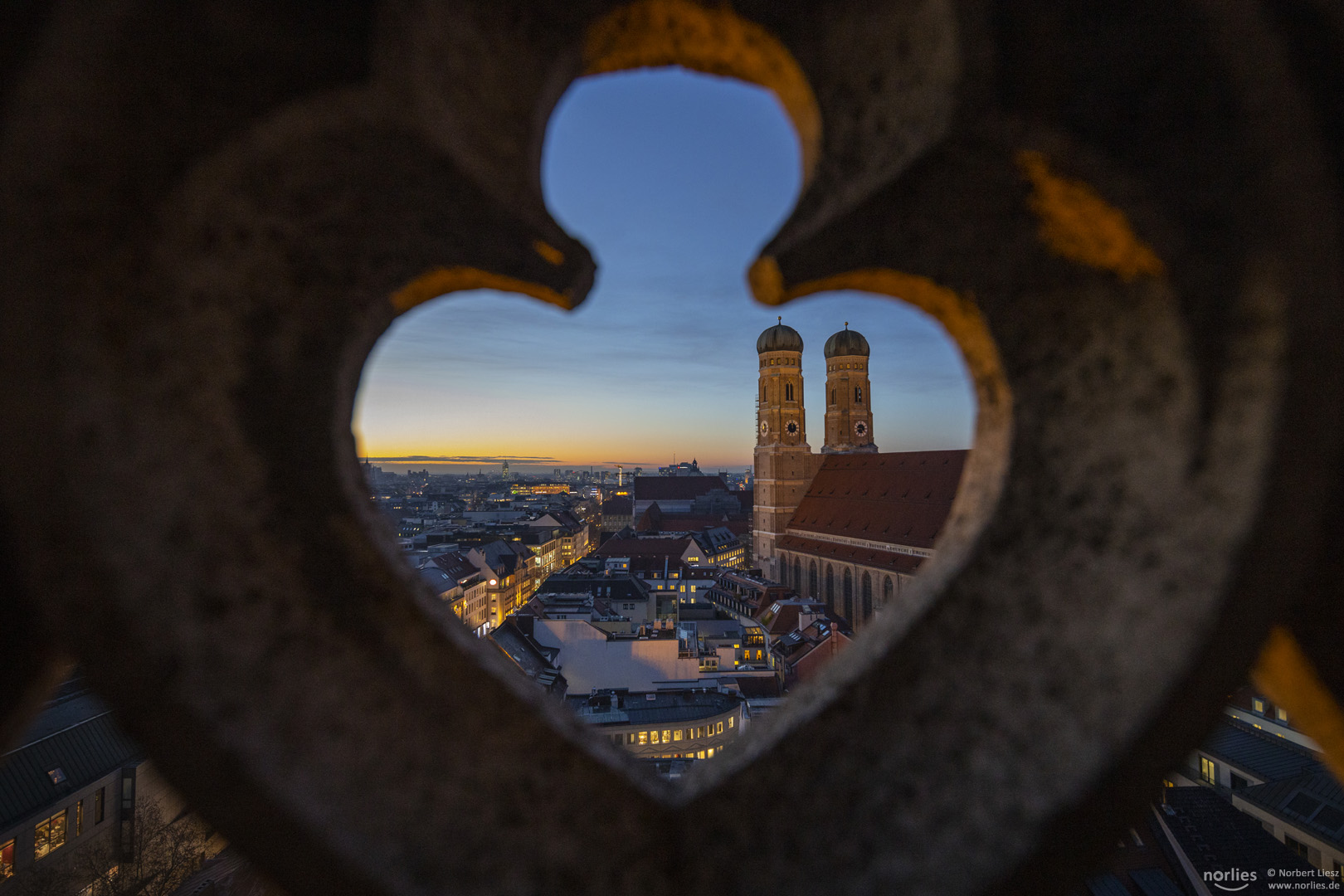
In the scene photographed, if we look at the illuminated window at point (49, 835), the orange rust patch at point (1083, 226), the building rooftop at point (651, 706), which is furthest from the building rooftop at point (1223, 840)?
the illuminated window at point (49, 835)

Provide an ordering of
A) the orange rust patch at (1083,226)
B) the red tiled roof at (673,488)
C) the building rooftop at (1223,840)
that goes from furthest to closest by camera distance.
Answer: the red tiled roof at (673,488)
the building rooftop at (1223,840)
the orange rust patch at (1083,226)

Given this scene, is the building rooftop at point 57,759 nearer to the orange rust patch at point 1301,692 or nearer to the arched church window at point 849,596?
the orange rust patch at point 1301,692

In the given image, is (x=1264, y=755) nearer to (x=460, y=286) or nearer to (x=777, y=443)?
(x=460, y=286)

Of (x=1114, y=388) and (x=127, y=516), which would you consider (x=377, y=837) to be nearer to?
(x=127, y=516)

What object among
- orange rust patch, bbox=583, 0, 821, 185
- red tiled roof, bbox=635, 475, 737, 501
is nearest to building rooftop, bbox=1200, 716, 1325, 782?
orange rust patch, bbox=583, 0, 821, 185

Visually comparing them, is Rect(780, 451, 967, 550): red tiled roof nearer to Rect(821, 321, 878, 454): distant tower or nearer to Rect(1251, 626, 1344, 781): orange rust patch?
Rect(821, 321, 878, 454): distant tower

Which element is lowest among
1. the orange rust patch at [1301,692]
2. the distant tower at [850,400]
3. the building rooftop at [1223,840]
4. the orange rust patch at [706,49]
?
the building rooftop at [1223,840]
